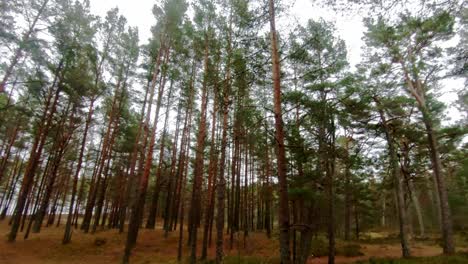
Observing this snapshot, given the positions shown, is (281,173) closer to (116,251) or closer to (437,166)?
(437,166)

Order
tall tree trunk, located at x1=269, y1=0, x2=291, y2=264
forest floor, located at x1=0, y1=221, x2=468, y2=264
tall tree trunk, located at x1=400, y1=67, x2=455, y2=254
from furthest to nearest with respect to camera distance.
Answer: forest floor, located at x1=0, y1=221, x2=468, y2=264 → tall tree trunk, located at x1=400, y1=67, x2=455, y2=254 → tall tree trunk, located at x1=269, y1=0, x2=291, y2=264

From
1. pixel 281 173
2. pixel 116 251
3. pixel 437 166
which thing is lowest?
pixel 116 251

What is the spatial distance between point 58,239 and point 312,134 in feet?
56.6

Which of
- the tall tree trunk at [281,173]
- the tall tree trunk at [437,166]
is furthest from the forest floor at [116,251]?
the tall tree trunk at [281,173]

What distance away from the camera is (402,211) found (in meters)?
13.4

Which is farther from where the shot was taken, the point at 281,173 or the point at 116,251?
the point at 116,251

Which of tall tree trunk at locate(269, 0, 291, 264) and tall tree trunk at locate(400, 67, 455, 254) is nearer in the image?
tall tree trunk at locate(269, 0, 291, 264)

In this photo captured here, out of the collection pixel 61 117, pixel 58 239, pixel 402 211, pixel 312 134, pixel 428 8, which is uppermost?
pixel 61 117

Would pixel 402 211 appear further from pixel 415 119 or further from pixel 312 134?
pixel 312 134

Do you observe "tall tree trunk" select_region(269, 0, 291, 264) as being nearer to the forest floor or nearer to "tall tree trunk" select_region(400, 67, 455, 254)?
the forest floor

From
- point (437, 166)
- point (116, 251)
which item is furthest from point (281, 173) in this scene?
point (116, 251)

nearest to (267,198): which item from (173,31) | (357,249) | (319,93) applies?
(357,249)

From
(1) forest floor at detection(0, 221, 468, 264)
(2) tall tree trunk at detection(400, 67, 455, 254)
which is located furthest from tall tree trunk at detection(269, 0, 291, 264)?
(2) tall tree trunk at detection(400, 67, 455, 254)

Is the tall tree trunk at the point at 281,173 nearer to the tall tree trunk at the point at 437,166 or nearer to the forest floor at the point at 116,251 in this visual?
the forest floor at the point at 116,251
